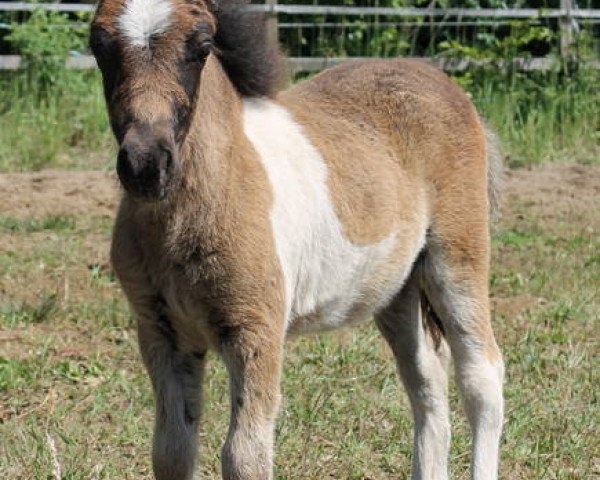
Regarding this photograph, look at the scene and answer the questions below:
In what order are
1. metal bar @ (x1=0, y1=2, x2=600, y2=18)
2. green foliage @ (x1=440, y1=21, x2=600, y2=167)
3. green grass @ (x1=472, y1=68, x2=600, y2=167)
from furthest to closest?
metal bar @ (x1=0, y1=2, x2=600, y2=18)
green foliage @ (x1=440, y1=21, x2=600, y2=167)
green grass @ (x1=472, y1=68, x2=600, y2=167)

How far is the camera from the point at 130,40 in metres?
3.75

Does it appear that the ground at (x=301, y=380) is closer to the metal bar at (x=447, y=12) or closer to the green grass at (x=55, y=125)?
the green grass at (x=55, y=125)

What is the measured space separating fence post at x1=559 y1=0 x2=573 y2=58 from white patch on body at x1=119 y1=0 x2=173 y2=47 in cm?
1063

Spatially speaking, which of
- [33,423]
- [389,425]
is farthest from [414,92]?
[33,423]

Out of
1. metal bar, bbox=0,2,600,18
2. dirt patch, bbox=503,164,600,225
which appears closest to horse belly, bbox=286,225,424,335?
dirt patch, bbox=503,164,600,225

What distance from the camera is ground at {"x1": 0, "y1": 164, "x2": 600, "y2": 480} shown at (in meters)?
5.22

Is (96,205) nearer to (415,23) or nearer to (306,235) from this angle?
(306,235)

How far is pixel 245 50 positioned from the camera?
442cm

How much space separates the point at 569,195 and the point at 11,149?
4.73 meters

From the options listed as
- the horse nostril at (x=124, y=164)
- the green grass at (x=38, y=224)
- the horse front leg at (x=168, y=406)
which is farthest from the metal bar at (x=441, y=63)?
the horse nostril at (x=124, y=164)

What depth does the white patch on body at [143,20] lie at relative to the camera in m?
3.75

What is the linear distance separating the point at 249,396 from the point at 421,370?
1378mm

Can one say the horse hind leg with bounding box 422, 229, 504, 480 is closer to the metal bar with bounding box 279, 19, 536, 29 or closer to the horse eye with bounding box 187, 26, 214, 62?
the horse eye with bounding box 187, 26, 214, 62

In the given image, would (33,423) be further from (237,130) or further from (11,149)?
(11,149)
